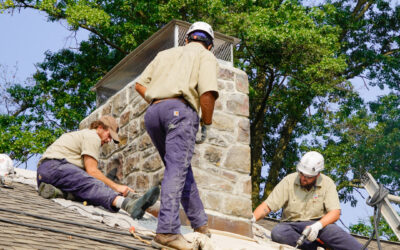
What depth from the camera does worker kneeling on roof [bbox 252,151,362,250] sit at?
6.88 m

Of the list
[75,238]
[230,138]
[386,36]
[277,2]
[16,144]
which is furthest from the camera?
[386,36]

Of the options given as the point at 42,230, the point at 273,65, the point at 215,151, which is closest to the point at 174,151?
the point at 42,230

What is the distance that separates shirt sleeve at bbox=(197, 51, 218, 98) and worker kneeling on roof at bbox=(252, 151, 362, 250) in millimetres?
2565

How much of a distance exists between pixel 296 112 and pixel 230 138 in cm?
1084

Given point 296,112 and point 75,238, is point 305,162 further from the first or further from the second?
point 296,112

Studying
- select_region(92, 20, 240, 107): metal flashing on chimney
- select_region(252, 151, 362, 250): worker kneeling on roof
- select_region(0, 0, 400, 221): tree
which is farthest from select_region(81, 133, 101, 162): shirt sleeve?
select_region(0, 0, 400, 221): tree

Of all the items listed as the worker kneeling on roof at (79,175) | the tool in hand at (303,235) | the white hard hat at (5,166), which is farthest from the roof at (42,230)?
the tool in hand at (303,235)

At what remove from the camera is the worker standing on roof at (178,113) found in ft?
14.3

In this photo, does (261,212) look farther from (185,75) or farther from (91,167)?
(185,75)

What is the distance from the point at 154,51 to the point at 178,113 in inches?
127

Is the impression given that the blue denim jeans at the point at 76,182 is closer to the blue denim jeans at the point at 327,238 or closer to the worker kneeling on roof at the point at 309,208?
the worker kneeling on roof at the point at 309,208

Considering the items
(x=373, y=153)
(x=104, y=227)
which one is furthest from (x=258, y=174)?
(x=104, y=227)

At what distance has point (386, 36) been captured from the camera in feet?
63.0

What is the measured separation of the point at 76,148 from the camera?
237 inches
